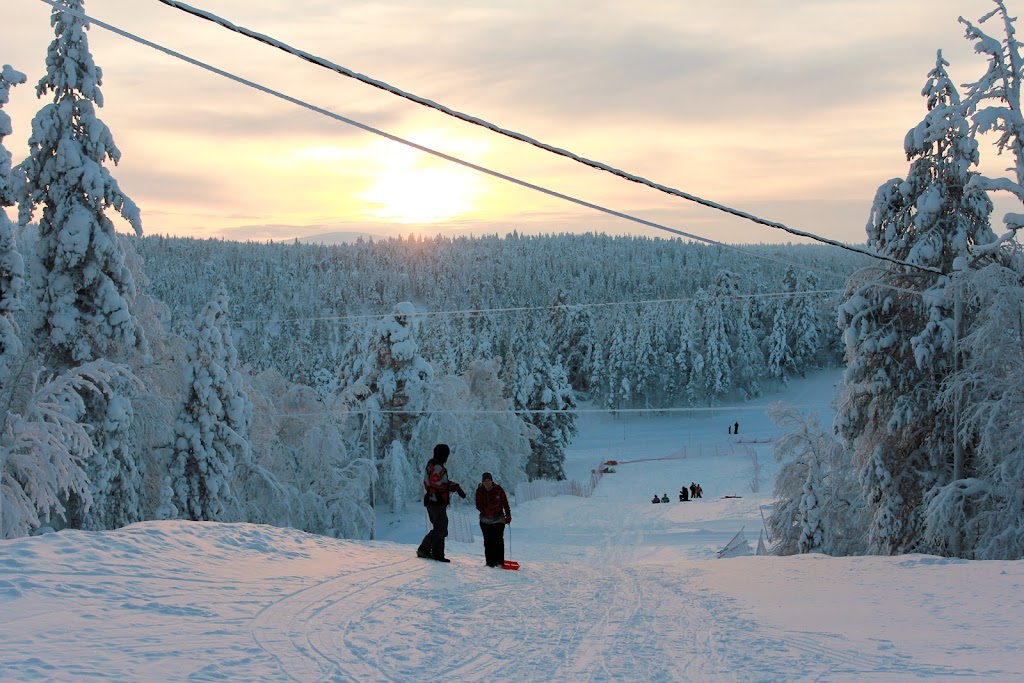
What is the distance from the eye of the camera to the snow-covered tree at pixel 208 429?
29.1 meters

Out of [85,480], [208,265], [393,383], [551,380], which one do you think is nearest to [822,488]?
[85,480]

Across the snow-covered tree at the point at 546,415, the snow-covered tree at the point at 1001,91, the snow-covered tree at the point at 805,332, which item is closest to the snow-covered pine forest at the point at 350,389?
the snow-covered tree at the point at 1001,91

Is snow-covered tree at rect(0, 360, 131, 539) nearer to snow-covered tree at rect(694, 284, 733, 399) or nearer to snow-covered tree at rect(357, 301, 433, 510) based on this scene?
snow-covered tree at rect(357, 301, 433, 510)

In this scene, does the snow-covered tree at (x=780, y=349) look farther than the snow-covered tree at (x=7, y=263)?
Yes

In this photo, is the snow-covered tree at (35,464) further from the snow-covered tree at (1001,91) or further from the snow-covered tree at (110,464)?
the snow-covered tree at (1001,91)

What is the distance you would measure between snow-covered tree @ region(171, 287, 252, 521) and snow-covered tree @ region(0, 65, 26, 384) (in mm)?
8255

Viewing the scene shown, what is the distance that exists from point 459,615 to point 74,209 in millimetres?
19625

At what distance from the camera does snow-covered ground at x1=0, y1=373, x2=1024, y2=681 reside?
26.3 ft

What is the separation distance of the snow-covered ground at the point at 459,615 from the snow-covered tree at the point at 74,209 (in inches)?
534

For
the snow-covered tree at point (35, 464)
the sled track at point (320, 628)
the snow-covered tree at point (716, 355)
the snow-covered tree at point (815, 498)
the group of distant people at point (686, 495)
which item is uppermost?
the snow-covered tree at point (716, 355)

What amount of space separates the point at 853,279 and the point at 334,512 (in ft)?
76.1

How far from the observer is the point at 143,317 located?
101ft

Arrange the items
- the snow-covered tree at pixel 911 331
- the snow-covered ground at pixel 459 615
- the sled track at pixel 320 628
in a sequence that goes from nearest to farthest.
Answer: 1. the sled track at pixel 320 628
2. the snow-covered ground at pixel 459 615
3. the snow-covered tree at pixel 911 331

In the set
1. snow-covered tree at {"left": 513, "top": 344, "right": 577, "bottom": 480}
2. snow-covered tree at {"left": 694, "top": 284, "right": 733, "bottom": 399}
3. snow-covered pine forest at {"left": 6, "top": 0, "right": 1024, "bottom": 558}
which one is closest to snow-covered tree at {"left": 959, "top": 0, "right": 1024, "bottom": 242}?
snow-covered pine forest at {"left": 6, "top": 0, "right": 1024, "bottom": 558}
